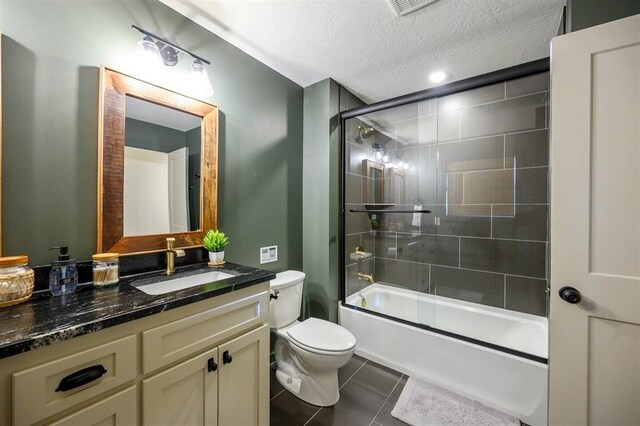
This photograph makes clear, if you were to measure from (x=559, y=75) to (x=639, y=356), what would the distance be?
4.02 feet

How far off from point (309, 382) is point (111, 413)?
1.17 meters

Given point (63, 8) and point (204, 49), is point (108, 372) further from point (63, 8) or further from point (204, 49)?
point (204, 49)

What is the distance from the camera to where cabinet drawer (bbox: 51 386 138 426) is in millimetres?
744

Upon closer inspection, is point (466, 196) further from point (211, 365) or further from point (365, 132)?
point (211, 365)

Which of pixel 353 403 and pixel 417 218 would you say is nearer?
pixel 353 403

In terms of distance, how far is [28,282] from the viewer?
0.92 meters

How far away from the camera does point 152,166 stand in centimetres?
143

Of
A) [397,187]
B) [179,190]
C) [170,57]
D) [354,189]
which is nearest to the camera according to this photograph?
[170,57]

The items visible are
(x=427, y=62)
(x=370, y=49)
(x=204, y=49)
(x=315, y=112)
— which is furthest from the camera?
(x=315, y=112)

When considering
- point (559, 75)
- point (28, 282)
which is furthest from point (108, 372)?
point (559, 75)

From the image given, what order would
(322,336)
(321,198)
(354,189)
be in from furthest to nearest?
(354,189)
(321,198)
(322,336)


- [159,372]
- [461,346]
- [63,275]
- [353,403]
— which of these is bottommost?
[353,403]

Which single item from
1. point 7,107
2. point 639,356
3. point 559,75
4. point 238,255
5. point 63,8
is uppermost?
point 63,8

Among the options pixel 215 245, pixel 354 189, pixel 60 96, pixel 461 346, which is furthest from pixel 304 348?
pixel 60 96
